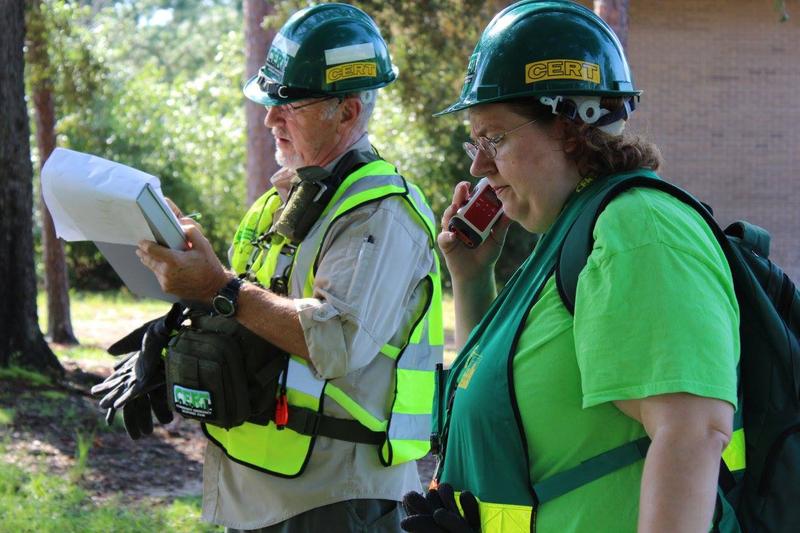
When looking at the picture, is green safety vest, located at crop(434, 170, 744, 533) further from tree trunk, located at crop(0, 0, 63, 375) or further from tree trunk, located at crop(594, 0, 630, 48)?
tree trunk, located at crop(594, 0, 630, 48)

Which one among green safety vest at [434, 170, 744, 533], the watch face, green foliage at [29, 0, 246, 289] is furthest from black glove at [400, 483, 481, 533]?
green foliage at [29, 0, 246, 289]

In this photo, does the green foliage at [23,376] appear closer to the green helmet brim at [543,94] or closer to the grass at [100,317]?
the grass at [100,317]

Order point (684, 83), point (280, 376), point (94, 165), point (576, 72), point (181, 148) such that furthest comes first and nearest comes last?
point (181, 148) < point (684, 83) < point (280, 376) < point (94, 165) < point (576, 72)

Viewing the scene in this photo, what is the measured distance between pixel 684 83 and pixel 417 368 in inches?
690

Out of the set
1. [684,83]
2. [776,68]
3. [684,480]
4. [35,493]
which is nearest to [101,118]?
[684,83]

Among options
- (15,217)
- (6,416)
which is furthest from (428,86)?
(6,416)

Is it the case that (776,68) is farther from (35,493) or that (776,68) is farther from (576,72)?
(576,72)

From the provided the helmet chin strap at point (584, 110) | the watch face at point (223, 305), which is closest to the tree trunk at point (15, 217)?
the watch face at point (223, 305)

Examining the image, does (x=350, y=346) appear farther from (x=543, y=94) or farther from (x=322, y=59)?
(x=543, y=94)

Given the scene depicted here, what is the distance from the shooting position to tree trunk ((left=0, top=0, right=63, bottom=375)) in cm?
854

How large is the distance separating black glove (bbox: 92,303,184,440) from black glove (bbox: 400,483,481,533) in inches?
51.0

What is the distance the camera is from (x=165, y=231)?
2879 millimetres

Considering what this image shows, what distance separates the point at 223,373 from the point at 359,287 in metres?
0.44

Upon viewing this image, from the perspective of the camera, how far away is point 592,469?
1862 mm
